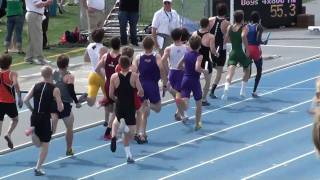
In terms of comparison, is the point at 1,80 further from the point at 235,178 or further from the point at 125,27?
the point at 125,27

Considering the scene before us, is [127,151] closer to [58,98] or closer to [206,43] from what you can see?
[58,98]

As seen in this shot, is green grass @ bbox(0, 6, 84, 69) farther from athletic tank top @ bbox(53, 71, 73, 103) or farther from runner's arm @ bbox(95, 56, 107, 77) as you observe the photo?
athletic tank top @ bbox(53, 71, 73, 103)

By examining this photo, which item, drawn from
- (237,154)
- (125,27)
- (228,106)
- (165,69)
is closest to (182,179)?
(237,154)

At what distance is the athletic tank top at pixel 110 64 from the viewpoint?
13761mm

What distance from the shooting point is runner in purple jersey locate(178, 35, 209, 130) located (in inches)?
563

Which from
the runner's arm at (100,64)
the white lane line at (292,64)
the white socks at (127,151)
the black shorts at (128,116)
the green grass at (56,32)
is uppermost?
the runner's arm at (100,64)

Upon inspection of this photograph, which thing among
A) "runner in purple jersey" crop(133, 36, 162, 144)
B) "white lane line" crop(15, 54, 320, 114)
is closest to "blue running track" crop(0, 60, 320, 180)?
"runner in purple jersey" crop(133, 36, 162, 144)

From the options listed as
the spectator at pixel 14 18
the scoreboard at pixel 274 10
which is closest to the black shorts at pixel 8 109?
the spectator at pixel 14 18

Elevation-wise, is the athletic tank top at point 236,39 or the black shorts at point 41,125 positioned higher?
the athletic tank top at point 236,39

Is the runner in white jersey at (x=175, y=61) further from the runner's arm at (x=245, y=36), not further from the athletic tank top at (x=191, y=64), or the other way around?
the runner's arm at (x=245, y=36)

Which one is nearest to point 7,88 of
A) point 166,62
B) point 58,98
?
point 58,98

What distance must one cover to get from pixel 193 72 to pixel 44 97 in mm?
3341

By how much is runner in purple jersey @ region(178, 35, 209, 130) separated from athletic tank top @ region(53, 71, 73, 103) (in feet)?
8.13

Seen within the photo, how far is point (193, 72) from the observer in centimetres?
1445
